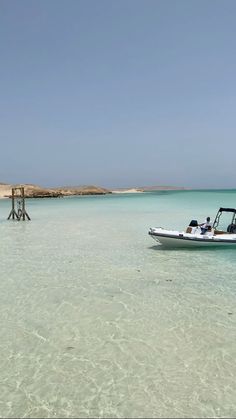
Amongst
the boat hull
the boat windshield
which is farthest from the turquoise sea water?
the boat windshield

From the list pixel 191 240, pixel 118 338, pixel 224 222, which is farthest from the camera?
pixel 224 222

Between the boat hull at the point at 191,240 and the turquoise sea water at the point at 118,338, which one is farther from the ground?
the boat hull at the point at 191,240

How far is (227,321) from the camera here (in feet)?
29.0

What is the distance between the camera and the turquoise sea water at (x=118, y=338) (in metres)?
5.80

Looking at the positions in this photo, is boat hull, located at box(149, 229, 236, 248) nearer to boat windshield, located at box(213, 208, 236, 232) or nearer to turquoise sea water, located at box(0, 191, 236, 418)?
boat windshield, located at box(213, 208, 236, 232)

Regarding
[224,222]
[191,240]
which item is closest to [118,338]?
[191,240]

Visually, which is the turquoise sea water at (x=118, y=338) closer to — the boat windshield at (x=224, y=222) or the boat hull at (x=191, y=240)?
the boat hull at (x=191, y=240)

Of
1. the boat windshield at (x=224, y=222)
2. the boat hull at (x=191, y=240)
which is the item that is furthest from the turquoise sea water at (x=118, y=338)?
the boat windshield at (x=224, y=222)

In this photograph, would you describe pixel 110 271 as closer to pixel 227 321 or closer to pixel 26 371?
pixel 227 321

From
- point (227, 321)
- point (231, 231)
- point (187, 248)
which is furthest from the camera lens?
point (231, 231)

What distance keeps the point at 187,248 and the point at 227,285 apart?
6.42 m

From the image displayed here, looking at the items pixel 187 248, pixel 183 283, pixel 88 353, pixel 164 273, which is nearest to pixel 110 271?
pixel 164 273

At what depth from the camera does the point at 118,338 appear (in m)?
8.04

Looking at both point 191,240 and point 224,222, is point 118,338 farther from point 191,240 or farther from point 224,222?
point 224,222
